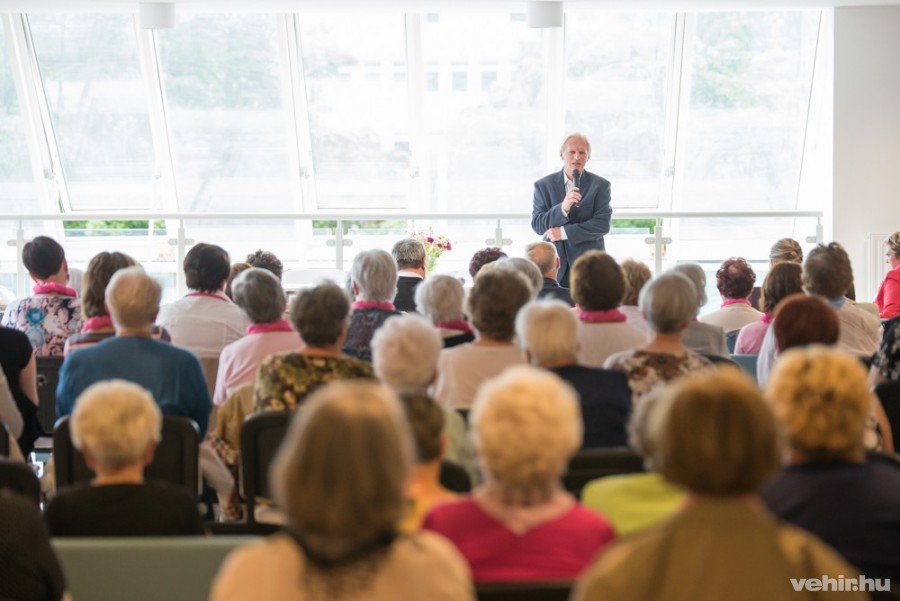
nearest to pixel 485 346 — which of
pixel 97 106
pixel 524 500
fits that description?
pixel 524 500

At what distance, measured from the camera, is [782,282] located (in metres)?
5.06

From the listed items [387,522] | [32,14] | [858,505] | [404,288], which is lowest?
[404,288]

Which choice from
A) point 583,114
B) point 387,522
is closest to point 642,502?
point 387,522

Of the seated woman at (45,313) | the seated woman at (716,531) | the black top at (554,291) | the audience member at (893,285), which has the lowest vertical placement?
the audience member at (893,285)

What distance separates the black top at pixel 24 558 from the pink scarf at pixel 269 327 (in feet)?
7.82

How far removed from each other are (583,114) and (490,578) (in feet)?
32.0

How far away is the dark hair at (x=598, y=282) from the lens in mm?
4527

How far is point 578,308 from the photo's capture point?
15.9 ft

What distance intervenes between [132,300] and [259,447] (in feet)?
2.86

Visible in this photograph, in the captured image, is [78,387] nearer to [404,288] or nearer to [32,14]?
[404,288]

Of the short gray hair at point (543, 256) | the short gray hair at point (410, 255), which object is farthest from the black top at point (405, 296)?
the short gray hair at point (543, 256)

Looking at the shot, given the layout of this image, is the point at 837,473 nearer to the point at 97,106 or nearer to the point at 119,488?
the point at 119,488

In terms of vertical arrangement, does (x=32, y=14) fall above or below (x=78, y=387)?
above

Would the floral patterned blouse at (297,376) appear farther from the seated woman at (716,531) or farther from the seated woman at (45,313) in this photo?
the seated woman at (45,313)
